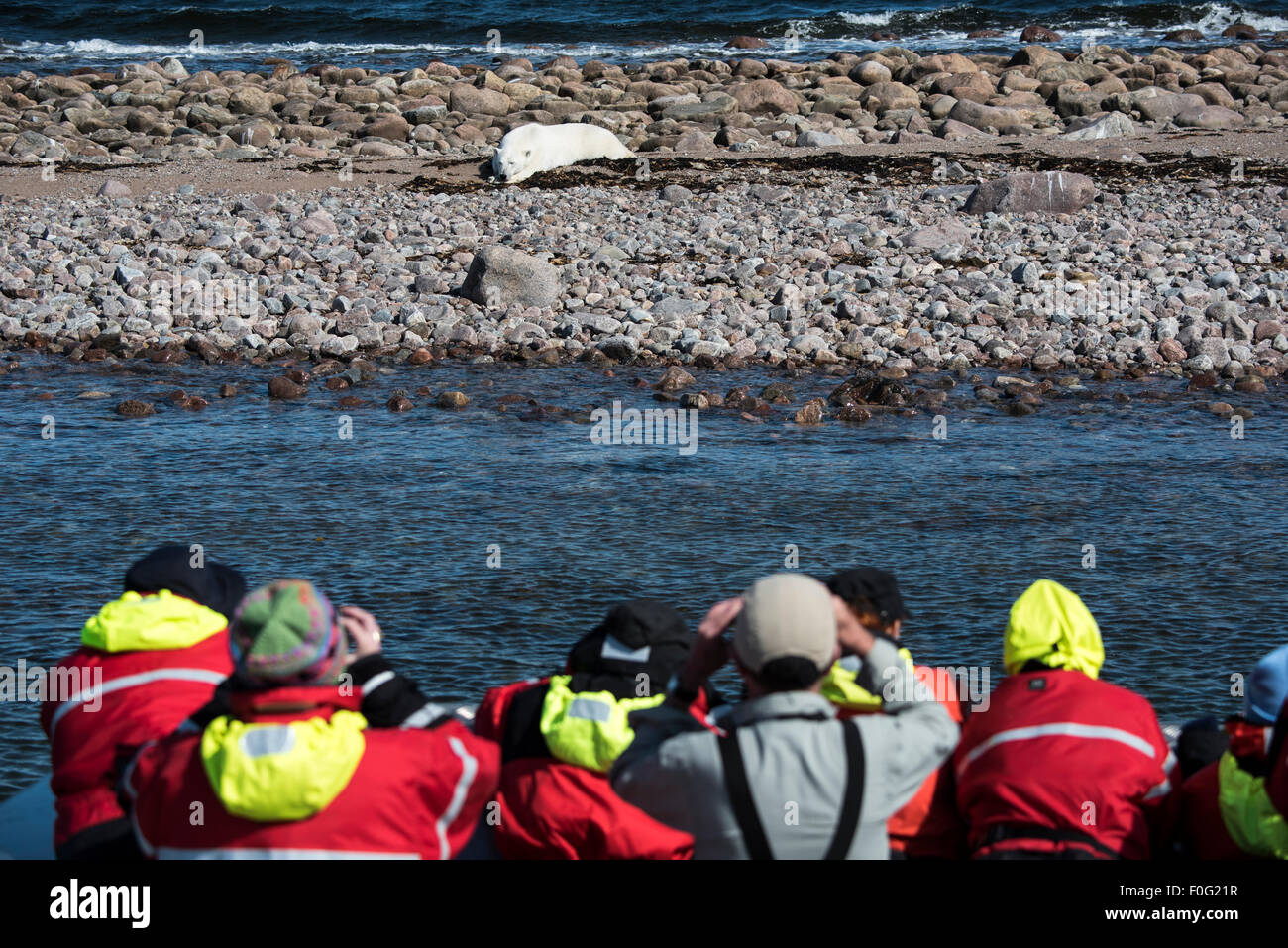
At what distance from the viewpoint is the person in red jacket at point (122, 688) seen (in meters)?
3.53

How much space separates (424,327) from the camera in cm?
1171

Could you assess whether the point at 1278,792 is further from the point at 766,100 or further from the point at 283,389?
the point at 766,100

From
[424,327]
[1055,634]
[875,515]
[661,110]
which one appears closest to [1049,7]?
[661,110]

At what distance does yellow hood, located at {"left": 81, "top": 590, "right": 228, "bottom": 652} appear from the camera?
353 cm

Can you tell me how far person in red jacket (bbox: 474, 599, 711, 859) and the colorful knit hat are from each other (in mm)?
884

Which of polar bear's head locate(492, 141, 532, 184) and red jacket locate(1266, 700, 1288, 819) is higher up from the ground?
polar bear's head locate(492, 141, 532, 184)

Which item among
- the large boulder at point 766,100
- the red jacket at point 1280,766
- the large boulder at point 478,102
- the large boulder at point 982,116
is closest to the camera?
the red jacket at point 1280,766

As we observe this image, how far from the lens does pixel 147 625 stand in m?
3.53

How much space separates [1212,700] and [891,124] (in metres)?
19.0

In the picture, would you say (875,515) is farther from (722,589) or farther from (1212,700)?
(1212,700)

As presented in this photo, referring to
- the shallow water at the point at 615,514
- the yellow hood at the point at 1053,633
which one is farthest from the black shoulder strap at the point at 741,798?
the shallow water at the point at 615,514

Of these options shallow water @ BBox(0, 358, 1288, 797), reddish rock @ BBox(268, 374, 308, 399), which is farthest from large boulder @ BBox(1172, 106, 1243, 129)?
reddish rock @ BBox(268, 374, 308, 399)

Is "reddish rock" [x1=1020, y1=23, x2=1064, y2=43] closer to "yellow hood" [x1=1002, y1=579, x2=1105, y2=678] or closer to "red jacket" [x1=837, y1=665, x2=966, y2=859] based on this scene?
"yellow hood" [x1=1002, y1=579, x2=1105, y2=678]

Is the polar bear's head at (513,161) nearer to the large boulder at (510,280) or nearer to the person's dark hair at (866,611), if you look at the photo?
the large boulder at (510,280)
